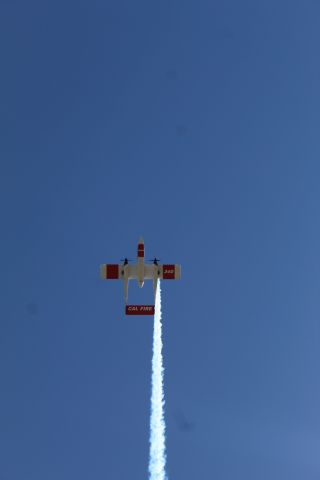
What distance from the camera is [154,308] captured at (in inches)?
4838

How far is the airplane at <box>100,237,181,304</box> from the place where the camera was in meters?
125

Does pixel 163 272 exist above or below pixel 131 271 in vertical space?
below

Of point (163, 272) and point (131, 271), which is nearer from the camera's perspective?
point (131, 271)

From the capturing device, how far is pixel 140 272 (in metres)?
125

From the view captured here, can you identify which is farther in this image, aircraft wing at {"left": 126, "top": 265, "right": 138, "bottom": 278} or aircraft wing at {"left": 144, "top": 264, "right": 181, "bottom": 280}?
aircraft wing at {"left": 144, "top": 264, "right": 181, "bottom": 280}

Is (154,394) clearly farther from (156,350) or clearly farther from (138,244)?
(138,244)

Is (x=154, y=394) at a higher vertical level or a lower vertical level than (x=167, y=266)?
lower

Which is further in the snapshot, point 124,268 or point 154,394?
point 154,394

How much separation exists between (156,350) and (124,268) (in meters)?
17.1

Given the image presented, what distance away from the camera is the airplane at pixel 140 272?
125 metres

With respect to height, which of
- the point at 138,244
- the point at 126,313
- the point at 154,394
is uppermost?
the point at 138,244

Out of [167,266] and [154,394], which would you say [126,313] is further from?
[154,394]

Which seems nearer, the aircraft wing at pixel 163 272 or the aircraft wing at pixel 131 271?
the aircraft wing at pixel 131 271

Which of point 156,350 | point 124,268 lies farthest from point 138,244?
point 156,350
